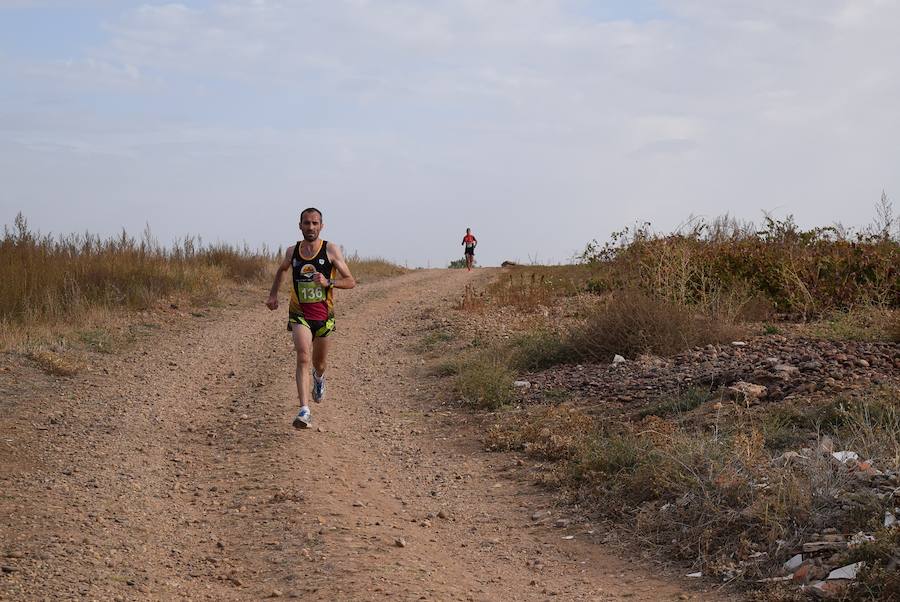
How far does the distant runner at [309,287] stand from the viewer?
798 centimetres

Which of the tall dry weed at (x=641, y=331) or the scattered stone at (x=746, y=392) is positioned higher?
the tall dry weed at (x=641, y=331)

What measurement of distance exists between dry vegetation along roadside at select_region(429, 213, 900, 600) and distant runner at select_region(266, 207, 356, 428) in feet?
5.59

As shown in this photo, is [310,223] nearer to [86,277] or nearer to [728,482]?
[728,482]

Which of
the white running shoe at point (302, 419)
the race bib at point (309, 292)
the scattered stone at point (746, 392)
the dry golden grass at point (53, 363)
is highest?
the race bib at point (309, 292)

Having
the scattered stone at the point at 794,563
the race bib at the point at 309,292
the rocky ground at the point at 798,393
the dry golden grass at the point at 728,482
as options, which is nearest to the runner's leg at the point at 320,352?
the race bib at the point at 309,292

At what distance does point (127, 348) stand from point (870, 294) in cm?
1076

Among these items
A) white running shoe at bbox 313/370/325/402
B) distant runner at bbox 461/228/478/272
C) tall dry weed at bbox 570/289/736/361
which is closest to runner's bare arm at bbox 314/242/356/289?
white running shoe at bbox 313/370/325/402

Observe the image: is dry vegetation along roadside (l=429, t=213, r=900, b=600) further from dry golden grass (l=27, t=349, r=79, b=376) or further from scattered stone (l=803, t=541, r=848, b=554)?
dry golden grass (l=27, t=349, r=79, b=376)

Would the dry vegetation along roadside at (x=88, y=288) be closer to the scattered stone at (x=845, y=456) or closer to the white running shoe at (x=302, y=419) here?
the white running shoe at (x=302, y=419)

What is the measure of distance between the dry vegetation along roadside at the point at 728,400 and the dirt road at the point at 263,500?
0.43m

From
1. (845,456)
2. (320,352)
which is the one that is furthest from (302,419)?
(845,456)

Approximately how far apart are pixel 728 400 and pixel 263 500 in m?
4.09

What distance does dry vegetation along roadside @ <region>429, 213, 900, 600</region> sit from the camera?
497 cm

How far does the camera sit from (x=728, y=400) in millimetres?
8023
